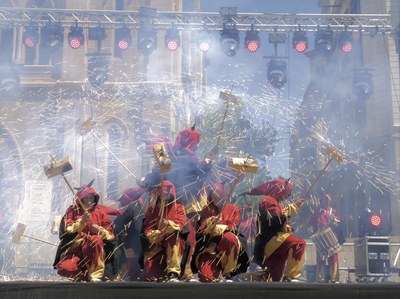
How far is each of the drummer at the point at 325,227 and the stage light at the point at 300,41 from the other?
9.52 feet

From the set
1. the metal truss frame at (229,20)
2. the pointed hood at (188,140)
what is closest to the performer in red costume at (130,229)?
the pointed hood at (188,140)

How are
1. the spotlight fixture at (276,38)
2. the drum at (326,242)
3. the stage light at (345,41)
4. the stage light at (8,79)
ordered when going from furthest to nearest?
1. the stage light at (8,79)
2. the spotlight fixture at (276,38)
3. the stage light at (345,41)
4. the drum at (326,242)

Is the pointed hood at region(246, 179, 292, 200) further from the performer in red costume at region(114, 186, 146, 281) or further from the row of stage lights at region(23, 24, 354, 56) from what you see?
the row of stage lights at region(23, 24, 354, 56)

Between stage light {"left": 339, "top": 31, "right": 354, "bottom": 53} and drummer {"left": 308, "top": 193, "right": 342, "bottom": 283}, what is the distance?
2.91 meters

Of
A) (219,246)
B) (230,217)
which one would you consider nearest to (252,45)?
(230,217)

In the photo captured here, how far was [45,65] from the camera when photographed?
24.9 metres

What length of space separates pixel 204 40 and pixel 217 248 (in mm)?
6919

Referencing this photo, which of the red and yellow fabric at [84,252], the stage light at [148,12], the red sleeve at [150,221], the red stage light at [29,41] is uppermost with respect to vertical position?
the stage light at [148,12]

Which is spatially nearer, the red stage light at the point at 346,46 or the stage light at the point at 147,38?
the red stage light at the point at 346,46

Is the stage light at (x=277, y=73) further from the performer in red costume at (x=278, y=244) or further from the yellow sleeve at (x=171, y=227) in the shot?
the yellow sleeve at (x=171, y=227)

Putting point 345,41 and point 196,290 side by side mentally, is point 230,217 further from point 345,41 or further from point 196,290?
point 345,41

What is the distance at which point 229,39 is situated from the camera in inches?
476

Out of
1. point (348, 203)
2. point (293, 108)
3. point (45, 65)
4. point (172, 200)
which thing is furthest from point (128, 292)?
point (45, 65)

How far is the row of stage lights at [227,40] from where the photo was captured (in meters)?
12.1
